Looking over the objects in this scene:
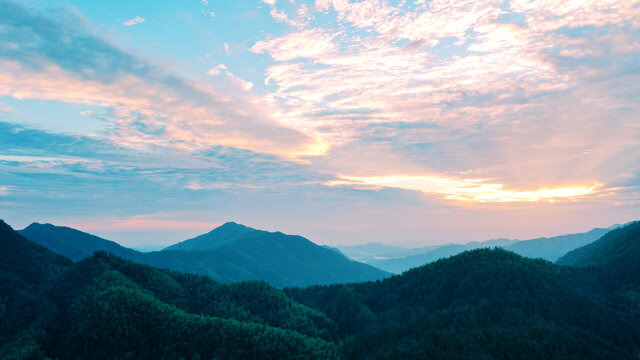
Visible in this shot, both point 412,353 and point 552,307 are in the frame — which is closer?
point 412,353

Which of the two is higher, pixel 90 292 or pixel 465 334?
pixel 90 292

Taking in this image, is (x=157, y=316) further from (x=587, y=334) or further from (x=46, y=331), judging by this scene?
(x=587, y=334)

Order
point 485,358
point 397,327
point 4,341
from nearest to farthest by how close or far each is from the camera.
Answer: point 485,358 → point 4,341 → point 397,327

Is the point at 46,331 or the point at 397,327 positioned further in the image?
the point at 397,327

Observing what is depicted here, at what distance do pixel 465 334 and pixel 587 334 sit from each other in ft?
169

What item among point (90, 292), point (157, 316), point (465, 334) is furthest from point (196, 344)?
point (465, 334)

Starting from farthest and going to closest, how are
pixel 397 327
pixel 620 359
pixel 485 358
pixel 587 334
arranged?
pixel 397 327 → pixel 587 334 → pixel 620 359 → pixel 485 358

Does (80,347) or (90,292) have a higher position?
(90,292)

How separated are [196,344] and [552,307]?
157804 mm

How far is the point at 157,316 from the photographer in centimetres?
Answer: 16100

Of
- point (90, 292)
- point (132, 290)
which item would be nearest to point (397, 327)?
point (132, 290)

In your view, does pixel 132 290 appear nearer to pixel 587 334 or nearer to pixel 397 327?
pixel 397 327

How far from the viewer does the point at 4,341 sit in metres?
166

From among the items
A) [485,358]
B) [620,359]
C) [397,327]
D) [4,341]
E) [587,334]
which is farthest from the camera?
[397,327]
